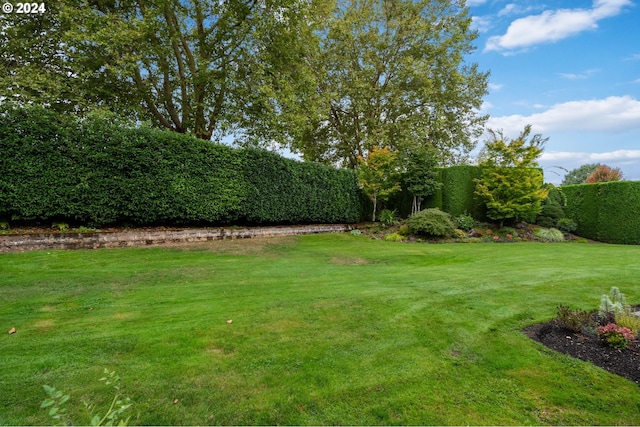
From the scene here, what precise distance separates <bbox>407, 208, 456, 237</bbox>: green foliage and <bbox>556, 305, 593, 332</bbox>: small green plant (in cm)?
904

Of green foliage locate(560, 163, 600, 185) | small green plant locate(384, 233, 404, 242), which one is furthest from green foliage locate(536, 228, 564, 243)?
green foliage locate(560, 163, 600, 185)

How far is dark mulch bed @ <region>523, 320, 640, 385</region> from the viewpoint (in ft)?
8.36

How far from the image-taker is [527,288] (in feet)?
16.1

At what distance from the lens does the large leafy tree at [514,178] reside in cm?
1282

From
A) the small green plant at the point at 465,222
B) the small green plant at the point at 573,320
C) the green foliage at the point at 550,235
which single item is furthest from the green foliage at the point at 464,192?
the small green plant at the point at 573,320

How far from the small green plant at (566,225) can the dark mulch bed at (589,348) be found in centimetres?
1349

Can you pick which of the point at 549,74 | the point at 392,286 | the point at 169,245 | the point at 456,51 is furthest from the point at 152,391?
the point at 456,51

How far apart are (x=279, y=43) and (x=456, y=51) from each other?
34.5ft

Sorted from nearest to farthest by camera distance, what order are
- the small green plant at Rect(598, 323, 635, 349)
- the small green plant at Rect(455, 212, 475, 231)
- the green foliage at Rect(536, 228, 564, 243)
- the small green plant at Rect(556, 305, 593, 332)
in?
1. the small green plant at Rect(598, 323, 635, 349)
2. the small green plant at Rect(556, 305, 593, 332)
3. the green foliage at Rect(536, 228, 564, 243)
4. the small green plant at Rect(455, 212, 475, 231)

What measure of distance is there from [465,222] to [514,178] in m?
2.63

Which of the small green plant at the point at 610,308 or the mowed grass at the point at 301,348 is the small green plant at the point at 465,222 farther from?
the small green plant at the point at 610,308

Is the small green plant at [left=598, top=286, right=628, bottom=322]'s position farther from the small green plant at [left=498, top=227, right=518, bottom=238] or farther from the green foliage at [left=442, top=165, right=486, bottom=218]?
the green foliage at [left=442, top=165, right=486, bottom=218]

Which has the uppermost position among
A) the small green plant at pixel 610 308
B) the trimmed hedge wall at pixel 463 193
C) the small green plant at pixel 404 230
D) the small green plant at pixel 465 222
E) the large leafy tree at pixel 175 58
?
the large leafy tree at pixel 175 58

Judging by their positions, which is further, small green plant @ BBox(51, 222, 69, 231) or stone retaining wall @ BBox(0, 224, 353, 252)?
small green plant @ BBox(51, 222, 69, 231)
